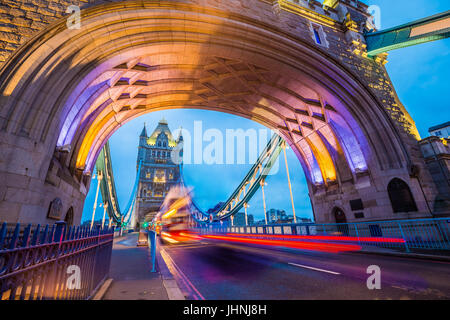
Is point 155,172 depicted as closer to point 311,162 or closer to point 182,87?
point 182,87

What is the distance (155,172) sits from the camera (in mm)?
66188

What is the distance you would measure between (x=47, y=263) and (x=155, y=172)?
67.9 metres

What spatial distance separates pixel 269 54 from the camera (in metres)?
11.3

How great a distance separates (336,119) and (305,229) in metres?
8.18

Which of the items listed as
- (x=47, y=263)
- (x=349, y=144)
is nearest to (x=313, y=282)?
(x=47, y=263)

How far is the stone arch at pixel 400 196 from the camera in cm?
1061

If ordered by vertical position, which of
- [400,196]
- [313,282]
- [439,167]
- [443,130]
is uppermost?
[443,130]

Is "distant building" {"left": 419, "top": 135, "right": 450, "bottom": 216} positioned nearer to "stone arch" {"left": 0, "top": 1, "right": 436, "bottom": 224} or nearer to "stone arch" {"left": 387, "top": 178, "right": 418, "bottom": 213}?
"stone arch" {"left": 387, "top": 178, "right": 418, "bottom": 213}

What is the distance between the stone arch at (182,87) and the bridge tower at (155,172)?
5083 cm

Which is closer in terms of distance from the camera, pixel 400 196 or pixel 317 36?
pixel 400 196

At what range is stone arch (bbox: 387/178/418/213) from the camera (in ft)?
34.8

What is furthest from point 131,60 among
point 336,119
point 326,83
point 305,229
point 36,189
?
point 305,229

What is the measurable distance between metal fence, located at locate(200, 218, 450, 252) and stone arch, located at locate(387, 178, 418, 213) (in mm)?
827

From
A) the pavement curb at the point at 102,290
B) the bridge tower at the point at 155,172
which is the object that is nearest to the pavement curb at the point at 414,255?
the pavement curb at the point at 102,290
